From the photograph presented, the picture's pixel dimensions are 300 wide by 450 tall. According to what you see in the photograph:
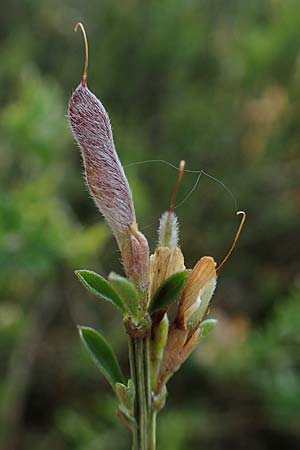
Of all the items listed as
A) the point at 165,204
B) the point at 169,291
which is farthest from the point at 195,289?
the point at 165,204

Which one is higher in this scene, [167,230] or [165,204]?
[167,230]

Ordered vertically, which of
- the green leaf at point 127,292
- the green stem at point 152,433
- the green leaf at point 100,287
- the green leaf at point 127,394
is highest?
the green leaf at point 127,292

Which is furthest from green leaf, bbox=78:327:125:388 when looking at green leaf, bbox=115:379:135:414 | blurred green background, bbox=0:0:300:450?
blurred green background, bbox=0:0:300:450

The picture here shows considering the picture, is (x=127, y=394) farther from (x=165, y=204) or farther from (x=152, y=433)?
(x=165, y=204)

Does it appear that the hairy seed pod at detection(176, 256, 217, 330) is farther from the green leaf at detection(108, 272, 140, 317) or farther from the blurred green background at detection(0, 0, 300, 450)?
the blurred green background at detection(0, 0, 300, 450)

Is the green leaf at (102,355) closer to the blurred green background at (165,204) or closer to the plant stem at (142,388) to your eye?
the plant stem at (142,388)

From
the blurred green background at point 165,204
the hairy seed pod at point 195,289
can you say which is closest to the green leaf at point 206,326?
the hairy seed pod at point 195,289
